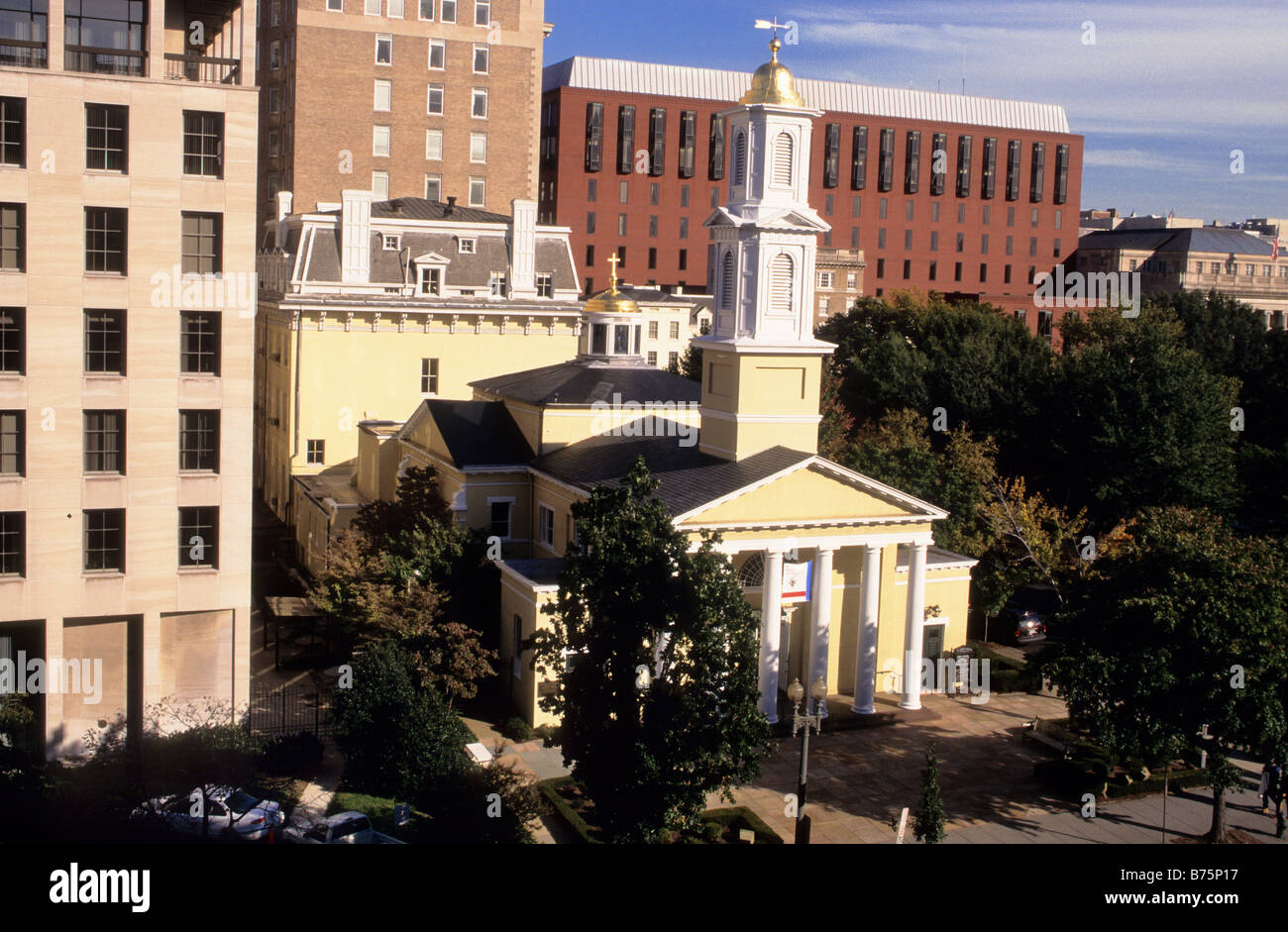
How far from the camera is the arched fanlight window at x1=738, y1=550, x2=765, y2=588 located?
40.9 m

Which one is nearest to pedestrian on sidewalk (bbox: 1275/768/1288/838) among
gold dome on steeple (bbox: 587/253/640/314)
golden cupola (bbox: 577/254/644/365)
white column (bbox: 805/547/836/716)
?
white column (bbox: 805/547/836/716)

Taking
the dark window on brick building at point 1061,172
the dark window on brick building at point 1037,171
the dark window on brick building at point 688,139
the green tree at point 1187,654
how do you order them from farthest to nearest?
1. the dark window on brick building at point 1061,172
2. the dark window on brick building at point 1037,171
3. the dark window on brick building at point 688,139
4. the green tree at point 1187,654

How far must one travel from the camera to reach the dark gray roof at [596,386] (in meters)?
48.0

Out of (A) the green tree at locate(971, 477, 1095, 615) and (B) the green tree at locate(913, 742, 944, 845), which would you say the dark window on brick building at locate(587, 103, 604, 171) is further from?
(B) the green tree at locate(913, 742, 944, 845)

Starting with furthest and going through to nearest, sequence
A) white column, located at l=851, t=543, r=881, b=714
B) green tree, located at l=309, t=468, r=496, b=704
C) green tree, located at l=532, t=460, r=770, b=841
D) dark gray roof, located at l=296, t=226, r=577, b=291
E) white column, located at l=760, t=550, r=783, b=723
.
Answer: dark gray roof, located at l=296, t=226, r=577, b=291 → white column, located at l=851, t=543, r=881, b=714 → white column, located at l=760, t=550, r=783, b=723 → green tree, located at l=309, t=468, r=496, b=704 → green tree, located at l=532, t=460, r=770, b=841

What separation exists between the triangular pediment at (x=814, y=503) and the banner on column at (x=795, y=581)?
1.70m

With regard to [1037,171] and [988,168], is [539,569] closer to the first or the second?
[988,168]

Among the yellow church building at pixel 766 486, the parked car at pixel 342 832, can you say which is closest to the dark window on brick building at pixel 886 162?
the yellow church building at pixel 766 486

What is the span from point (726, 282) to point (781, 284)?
6.09ft

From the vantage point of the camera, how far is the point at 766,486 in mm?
37750

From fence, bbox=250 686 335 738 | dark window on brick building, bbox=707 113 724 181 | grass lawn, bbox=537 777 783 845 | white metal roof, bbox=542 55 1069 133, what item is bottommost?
grass lawn, bbox=537 777 783 845

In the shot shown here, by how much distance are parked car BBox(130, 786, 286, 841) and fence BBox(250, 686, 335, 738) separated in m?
5.86

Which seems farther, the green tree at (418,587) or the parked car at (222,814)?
the green tree at (418,587)

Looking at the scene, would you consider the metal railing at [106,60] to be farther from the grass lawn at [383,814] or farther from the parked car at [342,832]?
the parked car at [342,832]
